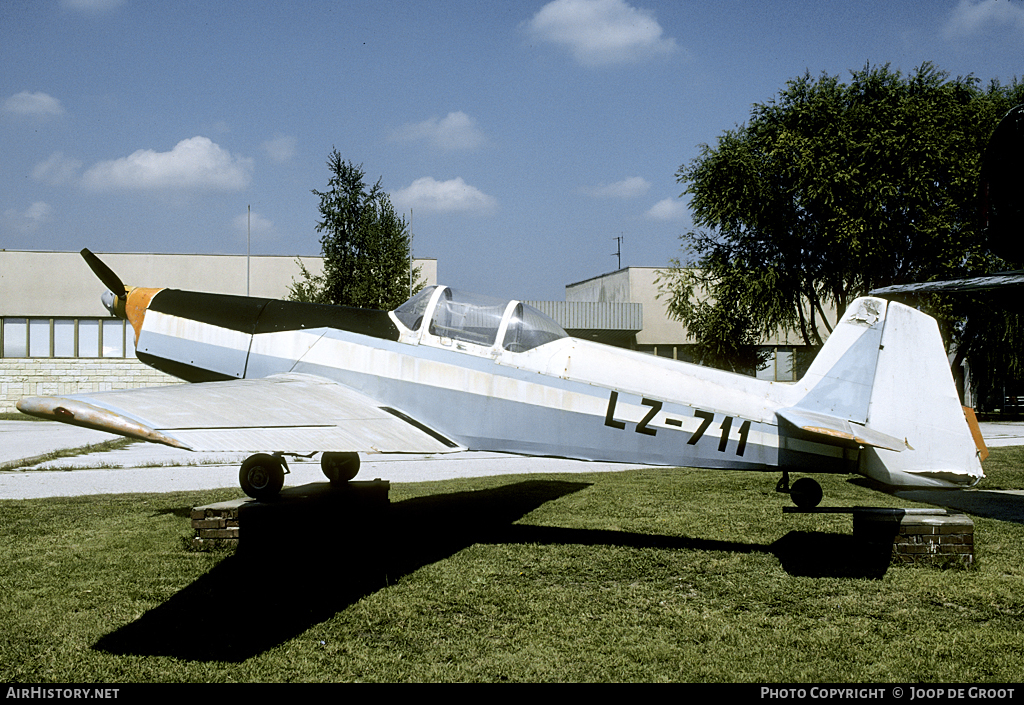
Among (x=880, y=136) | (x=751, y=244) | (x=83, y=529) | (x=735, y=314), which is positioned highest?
(x=880, y=136)

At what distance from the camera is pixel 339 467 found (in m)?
8.07

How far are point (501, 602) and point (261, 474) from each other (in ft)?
10.5

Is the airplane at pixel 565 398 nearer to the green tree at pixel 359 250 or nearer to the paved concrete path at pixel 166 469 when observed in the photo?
the paved concrete path at pixel 166 469

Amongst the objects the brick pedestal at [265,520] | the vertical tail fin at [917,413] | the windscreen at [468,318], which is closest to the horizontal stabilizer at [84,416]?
the brick pedestal at [265,520]

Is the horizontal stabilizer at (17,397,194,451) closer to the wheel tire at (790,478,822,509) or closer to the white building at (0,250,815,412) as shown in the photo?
the wheel tire at (790,478,822,509)

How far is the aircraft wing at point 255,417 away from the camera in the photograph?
425cm

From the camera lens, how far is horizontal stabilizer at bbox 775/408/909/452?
5672 millimetres

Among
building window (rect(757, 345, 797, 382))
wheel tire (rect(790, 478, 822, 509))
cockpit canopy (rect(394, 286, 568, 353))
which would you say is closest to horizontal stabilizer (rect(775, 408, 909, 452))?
wheel tire (rect(790, 478, 822, 509))

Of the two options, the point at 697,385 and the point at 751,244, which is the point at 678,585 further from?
the point at 751,244

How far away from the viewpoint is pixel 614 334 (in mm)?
36688

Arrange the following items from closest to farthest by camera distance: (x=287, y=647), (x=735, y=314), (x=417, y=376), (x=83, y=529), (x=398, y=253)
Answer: (x=287, y=647) < (x=417, y=376) < (x=83, y=529) < (x=398, y=253) < (x=735, y=314)

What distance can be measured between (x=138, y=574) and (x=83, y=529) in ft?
6.97

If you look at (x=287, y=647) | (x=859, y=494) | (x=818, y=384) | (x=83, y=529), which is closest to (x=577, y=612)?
(x=287, y=647)

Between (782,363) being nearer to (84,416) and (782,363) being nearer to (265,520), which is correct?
(265,520)
